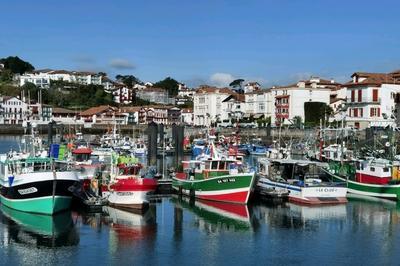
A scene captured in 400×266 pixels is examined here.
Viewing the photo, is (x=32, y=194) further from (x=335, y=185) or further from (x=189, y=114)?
(x=189, y=114)

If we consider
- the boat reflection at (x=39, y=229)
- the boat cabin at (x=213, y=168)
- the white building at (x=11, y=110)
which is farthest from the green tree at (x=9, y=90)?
the boat reflection at (x=39, y=229)

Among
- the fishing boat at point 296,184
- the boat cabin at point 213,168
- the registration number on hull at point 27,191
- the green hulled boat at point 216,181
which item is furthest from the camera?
the boat cabin at point 213,168

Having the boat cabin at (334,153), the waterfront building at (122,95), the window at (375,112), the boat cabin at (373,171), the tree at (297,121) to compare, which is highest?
the waterfront building at (122,95)

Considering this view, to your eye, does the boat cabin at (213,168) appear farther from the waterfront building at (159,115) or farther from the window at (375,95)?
the waterfront building at (159,115)

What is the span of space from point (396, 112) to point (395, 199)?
42.7 metres

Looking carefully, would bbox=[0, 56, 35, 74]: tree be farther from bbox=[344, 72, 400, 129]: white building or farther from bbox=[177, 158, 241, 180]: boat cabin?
bbox=[177, 158, 241, 180]: boat cabin

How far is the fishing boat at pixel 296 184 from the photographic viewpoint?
111 feet

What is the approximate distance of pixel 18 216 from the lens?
29.2 meters

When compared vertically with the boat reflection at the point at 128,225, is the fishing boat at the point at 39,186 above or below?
above

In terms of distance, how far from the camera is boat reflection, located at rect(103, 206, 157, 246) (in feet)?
81.6

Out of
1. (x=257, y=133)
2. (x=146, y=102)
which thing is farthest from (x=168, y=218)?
(x=146, y=102)

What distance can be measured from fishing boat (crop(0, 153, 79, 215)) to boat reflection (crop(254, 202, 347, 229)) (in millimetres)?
9715

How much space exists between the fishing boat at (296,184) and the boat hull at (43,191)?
1233 cm

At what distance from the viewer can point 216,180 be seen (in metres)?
33.6
